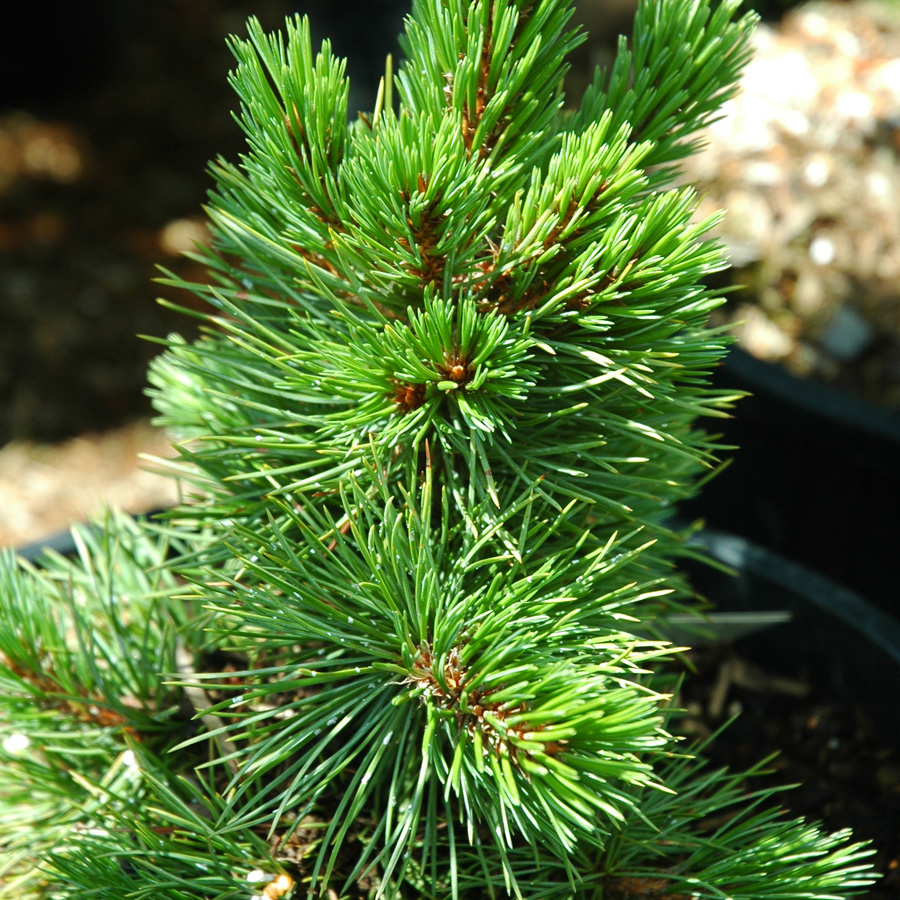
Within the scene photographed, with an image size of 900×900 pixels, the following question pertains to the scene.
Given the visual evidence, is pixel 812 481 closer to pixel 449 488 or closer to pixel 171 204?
pixel 449 488

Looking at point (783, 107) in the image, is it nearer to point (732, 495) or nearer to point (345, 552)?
point (732, 495)

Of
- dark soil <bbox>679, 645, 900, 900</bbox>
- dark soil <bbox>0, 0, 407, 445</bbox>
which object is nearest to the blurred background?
dark soil <bbox>0, 0, 407, 445</bbox>

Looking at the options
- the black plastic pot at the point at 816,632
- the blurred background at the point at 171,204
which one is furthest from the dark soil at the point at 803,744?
the blurred background at the point at 171,204

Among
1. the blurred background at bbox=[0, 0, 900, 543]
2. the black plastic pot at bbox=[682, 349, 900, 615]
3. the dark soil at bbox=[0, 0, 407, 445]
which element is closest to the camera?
the black plastic pot at bbox=[682, 349, 900, 615]

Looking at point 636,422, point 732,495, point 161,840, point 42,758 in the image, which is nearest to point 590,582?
point 636,422

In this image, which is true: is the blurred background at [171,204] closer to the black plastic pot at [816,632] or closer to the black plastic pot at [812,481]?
the black plastic pot at [812,481]

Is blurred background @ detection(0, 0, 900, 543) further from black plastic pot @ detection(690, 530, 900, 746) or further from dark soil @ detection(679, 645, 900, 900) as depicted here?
dark soil @ detection(679, 645, 900, 900)
